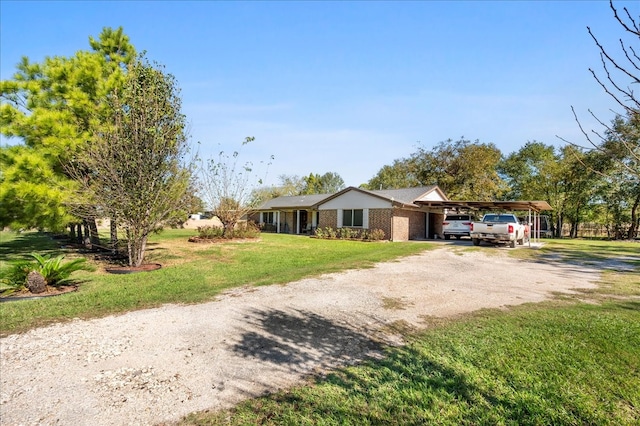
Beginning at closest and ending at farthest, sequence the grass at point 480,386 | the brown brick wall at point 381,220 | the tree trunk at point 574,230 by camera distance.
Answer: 1. the grass at point 480,386
2. the brown brick wall at point 381,220
3. the tree trunk at point 574,230

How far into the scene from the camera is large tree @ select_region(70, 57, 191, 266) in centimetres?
1064

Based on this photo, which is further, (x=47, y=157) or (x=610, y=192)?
(x=610, y=192)

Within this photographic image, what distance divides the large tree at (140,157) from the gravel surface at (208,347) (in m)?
5.42

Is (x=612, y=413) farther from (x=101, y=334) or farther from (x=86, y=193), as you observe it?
(x=86, y=193)

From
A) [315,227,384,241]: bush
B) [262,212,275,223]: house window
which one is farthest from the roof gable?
[262,212,275,223]: house window

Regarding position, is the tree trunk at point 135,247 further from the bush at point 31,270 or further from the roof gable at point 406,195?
the roof gable at point 406,195

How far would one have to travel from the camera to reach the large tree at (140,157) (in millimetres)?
10641

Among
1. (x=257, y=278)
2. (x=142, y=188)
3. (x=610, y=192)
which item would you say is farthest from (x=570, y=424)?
(x=610, y=192)

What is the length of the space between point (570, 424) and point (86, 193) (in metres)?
13.7

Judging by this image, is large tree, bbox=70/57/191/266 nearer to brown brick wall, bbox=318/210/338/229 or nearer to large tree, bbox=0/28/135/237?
large tree, bbox=0/28/135/237

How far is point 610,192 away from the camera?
31.5 meters

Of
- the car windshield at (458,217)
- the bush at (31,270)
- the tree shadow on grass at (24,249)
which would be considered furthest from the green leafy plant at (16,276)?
the car windshield at (458,217)

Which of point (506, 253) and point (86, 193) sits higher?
point (86, 193)

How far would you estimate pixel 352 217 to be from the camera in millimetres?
24781
